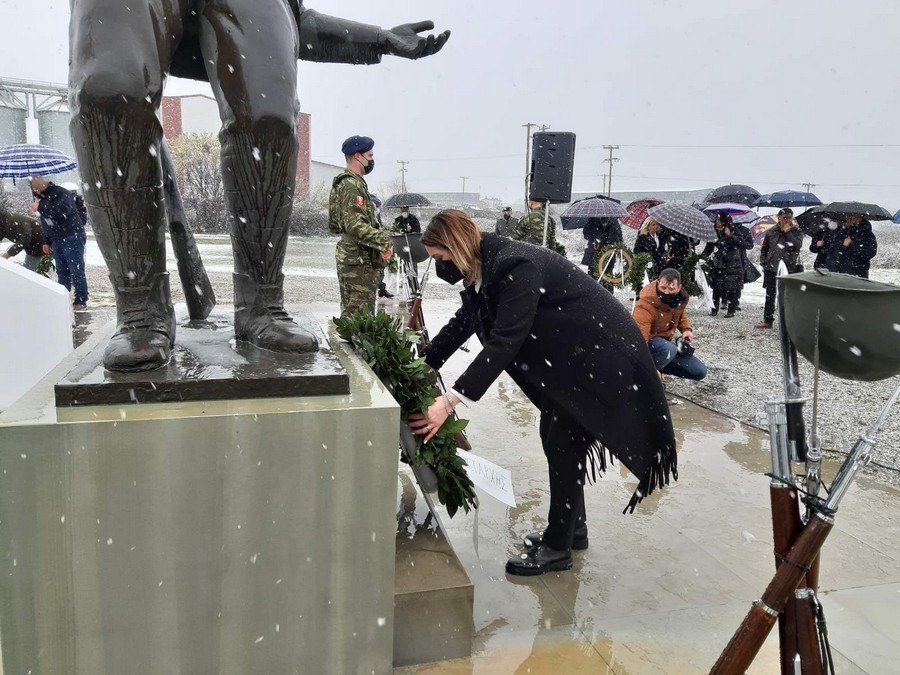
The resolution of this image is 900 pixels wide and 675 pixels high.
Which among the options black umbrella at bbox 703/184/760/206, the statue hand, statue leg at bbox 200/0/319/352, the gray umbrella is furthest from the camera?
black umbrella at bbox 703/184/760/206

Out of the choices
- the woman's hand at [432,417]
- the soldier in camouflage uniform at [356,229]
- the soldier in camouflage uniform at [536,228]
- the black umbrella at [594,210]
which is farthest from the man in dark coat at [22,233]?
the woman's hand at [432,417]

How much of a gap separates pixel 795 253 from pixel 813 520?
1006 centimetres

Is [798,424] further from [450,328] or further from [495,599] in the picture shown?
[450,328]

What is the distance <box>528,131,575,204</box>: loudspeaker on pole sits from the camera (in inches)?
351

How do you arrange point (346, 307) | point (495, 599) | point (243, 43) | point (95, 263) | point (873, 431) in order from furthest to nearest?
point (95, 263)
point (346, 307)
point (495, 599)
point (243, 43)
point (873, 431)

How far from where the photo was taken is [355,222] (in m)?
5.88

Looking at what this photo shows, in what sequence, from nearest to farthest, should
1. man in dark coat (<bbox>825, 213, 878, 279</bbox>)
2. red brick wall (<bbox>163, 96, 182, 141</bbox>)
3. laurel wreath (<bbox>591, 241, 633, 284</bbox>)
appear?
man in dark coat (<bbox>825, 213, 878, 279</bbox>) < laurel wreath (<bbox>591, 241, 633, 284</bbox>) < red brick wall (<bbox>163, 96, 182, 141</bbox>)

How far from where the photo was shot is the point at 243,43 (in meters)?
2.07

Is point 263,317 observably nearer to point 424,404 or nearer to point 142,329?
point 142,329

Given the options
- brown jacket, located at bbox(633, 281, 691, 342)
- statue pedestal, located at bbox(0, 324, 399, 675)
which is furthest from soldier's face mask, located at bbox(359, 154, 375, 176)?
statue pedestal, located at bbox(0, 324, 399, 675)

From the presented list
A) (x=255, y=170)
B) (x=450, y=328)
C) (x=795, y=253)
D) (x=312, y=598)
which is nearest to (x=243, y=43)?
(x=255, y=170)

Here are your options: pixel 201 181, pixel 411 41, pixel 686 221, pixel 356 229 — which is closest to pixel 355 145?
pixel 356 229

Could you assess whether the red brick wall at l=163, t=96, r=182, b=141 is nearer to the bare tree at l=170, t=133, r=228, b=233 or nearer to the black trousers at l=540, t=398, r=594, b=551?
the bare tree at l=170, t=133, r=228, b=233

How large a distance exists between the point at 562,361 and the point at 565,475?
1.59ft
